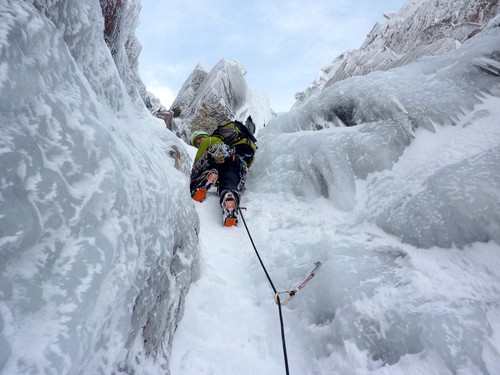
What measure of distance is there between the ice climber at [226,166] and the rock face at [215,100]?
17.0 ft

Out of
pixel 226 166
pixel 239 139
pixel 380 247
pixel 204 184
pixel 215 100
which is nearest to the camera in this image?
pixel 380 247

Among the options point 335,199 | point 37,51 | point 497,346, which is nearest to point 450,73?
point 335,199

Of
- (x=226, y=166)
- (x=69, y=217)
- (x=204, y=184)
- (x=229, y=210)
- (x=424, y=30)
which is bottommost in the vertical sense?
(x=69, y=217)

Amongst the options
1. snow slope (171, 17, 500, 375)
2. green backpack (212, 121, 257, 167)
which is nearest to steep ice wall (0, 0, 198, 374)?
snow slope (171, 17, 500, 375)

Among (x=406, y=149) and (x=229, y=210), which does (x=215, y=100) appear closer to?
(x=229, y=210)

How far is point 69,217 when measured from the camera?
1214mm

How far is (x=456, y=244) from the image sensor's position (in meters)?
2.21

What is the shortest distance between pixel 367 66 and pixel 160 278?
1183 cm

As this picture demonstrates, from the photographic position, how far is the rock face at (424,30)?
31.0 ft

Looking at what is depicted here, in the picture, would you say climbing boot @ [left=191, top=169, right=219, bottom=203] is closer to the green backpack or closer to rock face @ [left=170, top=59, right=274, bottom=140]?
the green backpack

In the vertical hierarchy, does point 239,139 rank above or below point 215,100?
below

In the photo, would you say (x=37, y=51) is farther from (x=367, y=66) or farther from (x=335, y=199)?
(x=367, y=66)

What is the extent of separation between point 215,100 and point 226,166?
253 inches

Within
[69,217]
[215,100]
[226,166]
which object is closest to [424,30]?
[215,100]
